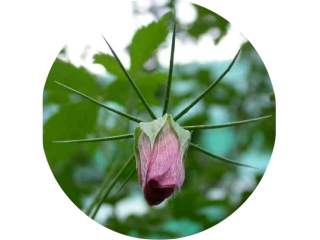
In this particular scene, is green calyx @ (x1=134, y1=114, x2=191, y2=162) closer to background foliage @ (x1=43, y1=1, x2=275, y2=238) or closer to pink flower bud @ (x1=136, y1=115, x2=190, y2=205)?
pink flower bud @ (x1=136, y1=115, x2=190, y2=205)

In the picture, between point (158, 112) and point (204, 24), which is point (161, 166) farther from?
point (204, 24)

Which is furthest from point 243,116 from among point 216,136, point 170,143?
point 170,143

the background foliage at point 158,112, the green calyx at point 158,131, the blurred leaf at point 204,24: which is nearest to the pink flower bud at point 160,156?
the green calyx at point 158,131

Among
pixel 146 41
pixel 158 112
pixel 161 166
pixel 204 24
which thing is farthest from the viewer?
pixel 204 24

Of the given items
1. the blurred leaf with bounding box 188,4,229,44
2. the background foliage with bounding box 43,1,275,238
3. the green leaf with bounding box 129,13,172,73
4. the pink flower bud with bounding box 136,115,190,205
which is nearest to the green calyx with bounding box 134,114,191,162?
the pink flower bud with bounding box 136,115,190,205

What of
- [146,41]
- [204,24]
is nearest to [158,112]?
[146,41]

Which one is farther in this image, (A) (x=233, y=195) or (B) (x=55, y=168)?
(A) (x=233, y=195)

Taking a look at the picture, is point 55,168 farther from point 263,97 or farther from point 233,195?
point 263,97
